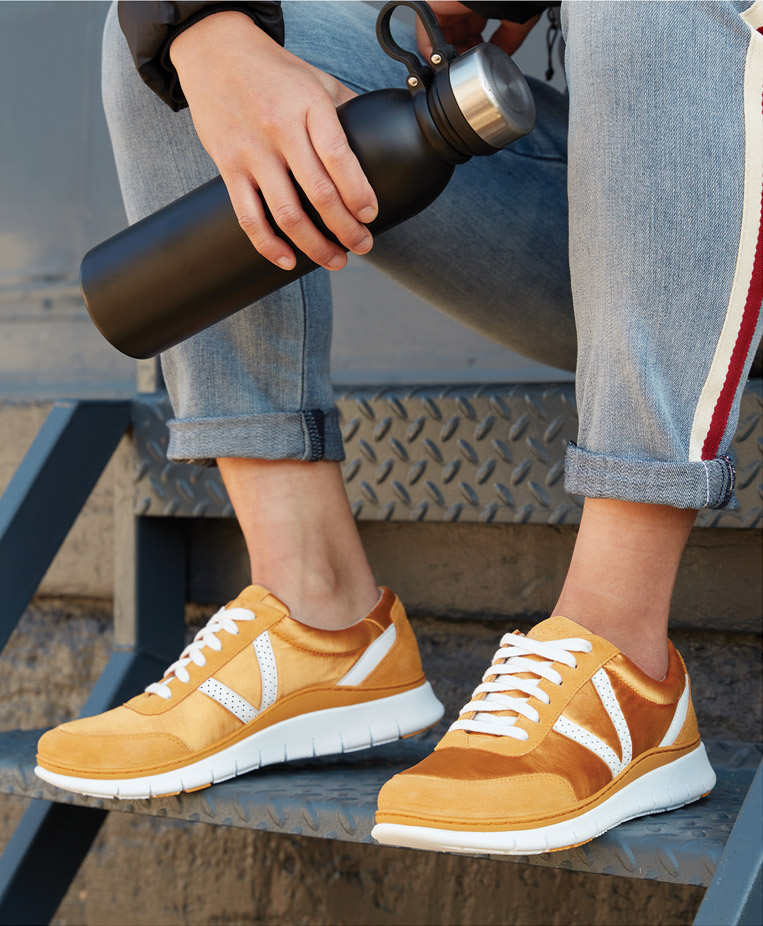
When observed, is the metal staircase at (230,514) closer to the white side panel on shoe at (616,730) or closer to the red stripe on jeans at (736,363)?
the white side panel on shoe at (616,730)

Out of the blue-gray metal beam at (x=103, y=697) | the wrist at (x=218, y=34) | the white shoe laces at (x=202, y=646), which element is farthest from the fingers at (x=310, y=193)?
the blue-gray metal beam at (x=103, y=697)

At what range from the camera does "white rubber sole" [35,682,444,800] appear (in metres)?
0.80

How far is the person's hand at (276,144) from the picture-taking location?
0.66 metres

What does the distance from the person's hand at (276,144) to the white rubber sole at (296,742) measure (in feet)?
1.40

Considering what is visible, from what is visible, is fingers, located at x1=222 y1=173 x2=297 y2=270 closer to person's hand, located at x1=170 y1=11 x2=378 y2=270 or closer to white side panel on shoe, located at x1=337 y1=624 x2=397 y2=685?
person's hand, located at x1=170 y1=11 x2=378 y2=270

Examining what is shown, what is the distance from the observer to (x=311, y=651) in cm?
87

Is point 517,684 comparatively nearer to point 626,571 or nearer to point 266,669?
point 626,571

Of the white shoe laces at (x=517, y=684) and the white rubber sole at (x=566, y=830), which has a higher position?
the white shoe laces at (x=517, y=684)

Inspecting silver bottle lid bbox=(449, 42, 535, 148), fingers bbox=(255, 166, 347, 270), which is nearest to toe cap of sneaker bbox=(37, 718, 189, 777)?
fingers bbox=(255, 166, 347, 270)

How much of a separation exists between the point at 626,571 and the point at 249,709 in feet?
1.17

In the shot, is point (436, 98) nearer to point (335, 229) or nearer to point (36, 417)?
point (335, 229)

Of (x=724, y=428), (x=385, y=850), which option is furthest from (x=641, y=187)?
(x=385, y=850)

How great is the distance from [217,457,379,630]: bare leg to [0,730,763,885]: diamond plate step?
0.47 feet

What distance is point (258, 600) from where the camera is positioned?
2.88ft
